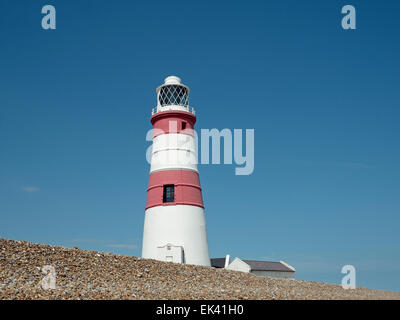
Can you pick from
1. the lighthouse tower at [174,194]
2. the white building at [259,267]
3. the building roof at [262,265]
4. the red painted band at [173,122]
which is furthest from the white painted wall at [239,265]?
the red painted band at [173,122]

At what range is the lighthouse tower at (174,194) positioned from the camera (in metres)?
28.2

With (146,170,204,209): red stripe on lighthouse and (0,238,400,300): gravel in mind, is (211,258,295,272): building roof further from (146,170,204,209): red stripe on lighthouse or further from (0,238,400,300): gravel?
(0,238,400,300): gravel

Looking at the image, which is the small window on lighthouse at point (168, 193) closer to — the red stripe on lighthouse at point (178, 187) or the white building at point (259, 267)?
the red stripe on lighthouse at point (178, 187)

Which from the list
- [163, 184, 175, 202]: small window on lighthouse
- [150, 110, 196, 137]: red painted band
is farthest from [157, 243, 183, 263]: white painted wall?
[150, 110, 196, 137]: red painted band

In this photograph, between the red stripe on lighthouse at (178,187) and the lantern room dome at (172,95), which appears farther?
the lantern room dome at (172,95)

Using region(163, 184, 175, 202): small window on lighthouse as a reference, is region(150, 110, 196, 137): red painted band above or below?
above

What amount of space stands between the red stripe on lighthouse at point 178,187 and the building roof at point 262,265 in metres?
12.2

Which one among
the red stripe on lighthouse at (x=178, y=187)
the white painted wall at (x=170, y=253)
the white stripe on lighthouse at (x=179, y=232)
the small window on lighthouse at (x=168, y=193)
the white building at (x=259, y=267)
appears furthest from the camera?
the white building at (x=259, y=267)

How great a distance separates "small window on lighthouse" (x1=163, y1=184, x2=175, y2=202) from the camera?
29.1m

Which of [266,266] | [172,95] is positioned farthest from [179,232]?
[266,266]
